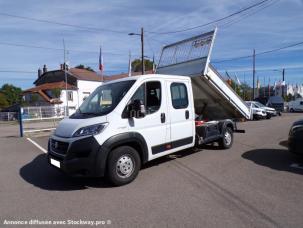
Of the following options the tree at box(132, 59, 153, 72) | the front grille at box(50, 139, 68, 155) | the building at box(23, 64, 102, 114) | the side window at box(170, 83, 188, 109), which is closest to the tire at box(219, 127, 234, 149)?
the side window at box(170, 83, 188, 109)

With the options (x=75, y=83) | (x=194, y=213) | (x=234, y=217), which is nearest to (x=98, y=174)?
(x=194, y=213)

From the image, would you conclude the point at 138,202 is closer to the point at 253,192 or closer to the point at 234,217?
the point at 234,217

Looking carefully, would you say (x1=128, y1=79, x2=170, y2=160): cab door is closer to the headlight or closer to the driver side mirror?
the driver side mirror

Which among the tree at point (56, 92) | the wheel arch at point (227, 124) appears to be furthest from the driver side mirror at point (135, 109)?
the tree at point (56, 92)

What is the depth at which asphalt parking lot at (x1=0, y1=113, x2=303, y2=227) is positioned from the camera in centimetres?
414

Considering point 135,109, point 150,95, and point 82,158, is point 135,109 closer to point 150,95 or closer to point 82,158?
point 150,95

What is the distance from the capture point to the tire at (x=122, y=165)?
543cm

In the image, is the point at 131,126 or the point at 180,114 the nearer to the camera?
the point at 131,126

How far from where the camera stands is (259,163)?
23.5 feet

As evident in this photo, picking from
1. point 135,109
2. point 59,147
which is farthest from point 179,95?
point 59,147

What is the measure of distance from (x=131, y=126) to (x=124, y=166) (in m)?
0.82

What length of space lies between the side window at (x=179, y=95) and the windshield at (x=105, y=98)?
1.18m

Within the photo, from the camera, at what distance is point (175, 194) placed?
5.08 metres

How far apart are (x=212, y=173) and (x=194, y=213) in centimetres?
220
